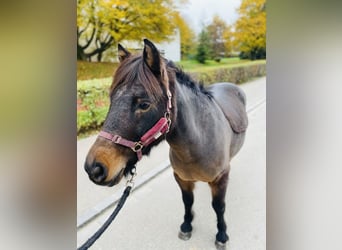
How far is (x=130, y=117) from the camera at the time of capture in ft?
2.92

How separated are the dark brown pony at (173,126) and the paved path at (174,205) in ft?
0.14

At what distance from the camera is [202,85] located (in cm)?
120

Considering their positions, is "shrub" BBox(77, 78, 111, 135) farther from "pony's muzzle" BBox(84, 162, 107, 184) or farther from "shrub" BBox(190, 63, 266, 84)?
"shrub" BBox(190, 63, 266, 84)

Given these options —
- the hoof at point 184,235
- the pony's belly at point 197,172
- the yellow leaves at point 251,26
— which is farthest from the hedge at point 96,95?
the hoof at point 184,235

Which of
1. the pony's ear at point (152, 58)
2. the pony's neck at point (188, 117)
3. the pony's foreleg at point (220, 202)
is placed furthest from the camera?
the pony's foreleg at point (220, 202)

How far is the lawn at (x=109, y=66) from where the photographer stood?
121 cm

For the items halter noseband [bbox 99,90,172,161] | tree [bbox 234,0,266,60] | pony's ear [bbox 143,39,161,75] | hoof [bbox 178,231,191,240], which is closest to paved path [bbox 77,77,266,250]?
hoof [bbox 178,231,191,240]

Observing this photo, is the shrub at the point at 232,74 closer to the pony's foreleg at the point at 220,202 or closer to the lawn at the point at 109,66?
the lawn at the point at 109,66

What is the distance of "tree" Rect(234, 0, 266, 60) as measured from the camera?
3.83 ft

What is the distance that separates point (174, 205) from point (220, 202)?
24 centimetres

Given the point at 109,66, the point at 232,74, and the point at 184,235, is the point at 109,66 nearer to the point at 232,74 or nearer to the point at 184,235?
the point at 232,74

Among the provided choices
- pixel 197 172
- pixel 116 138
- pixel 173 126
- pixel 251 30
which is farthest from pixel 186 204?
pixel 251 30
